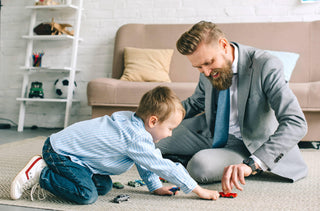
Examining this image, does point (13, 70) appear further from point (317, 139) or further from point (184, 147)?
point (317, 139)

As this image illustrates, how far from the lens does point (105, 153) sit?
114cm

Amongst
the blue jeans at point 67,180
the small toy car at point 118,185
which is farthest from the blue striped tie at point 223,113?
the blue jeans at point 67,180

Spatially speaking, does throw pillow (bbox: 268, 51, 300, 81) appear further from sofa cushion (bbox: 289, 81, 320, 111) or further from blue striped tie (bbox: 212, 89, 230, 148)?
blue striped tie (bbox: 212, 89, 230, 148)

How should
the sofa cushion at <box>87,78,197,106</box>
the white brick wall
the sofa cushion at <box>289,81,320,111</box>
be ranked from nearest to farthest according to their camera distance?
the sofa cushion at <box>289,81,320,111</box> < the sofa cushion at <box>87,78,197,106</box> < the white brick wall

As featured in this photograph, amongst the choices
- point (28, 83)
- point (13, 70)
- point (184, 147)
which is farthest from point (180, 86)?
point (13, 70)

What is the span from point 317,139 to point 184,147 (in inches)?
46.5

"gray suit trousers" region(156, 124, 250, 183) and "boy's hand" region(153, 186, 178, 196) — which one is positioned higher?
"gray suit trousers" region(156, 124, 250, 183)

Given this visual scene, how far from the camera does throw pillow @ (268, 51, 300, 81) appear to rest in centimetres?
260

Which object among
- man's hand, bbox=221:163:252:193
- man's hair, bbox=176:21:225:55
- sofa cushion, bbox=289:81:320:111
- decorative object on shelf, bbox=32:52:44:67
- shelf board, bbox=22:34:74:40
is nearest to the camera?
man's hand, bbox=221:163:252:193

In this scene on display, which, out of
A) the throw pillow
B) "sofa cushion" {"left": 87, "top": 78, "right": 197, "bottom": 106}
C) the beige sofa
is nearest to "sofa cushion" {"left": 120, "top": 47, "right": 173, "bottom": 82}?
the beige sofa

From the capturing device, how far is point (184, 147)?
69.5 inches

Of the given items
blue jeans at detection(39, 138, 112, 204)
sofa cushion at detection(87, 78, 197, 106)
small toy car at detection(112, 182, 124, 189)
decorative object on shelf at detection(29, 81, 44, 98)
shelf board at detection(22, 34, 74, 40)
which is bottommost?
small toy car at detection(112, 182, 124, 189)

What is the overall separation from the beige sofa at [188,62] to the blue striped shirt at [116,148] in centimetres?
133

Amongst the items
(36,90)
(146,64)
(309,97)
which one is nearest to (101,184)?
(309,97)
